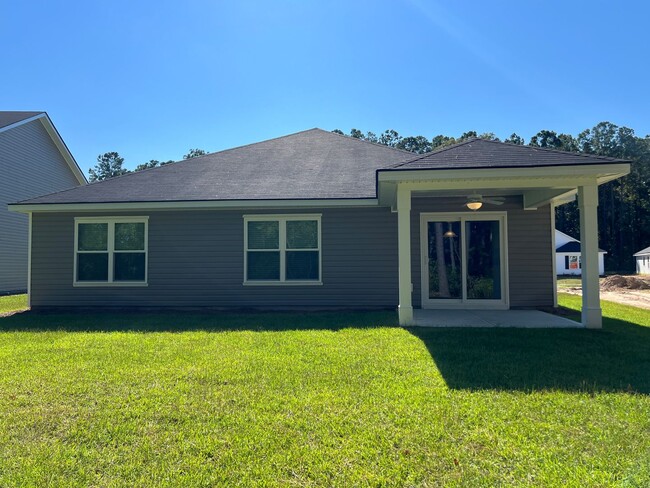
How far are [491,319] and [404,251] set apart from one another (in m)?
2.34

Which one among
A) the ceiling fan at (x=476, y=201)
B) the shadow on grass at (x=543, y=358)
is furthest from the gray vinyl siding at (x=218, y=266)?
the shadow on grass at (x=543, y=358)

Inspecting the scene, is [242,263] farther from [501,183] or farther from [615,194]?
[615,194]

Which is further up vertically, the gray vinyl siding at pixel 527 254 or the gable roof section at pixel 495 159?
the gable roof section at pixel 495 159

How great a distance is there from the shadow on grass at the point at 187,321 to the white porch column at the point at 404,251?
41 centimetres

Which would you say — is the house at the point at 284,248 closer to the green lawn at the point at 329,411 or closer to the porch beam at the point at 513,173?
the porch beam at the point at 513,173

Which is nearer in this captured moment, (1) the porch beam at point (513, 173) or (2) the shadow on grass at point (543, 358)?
(2) the shadow on grass at point (543, 358)

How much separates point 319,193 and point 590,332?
5.78 metres

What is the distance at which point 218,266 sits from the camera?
9.62m

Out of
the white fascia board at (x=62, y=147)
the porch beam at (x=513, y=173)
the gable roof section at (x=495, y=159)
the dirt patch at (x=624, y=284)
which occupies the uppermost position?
the white fascia board at (x=62, y=147)

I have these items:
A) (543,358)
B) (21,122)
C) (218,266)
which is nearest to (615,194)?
(218,266)

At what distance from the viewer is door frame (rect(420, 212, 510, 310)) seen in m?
9.26

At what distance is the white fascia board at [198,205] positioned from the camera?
8961mm

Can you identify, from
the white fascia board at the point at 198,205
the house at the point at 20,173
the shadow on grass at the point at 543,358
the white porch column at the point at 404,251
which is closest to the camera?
the shadow on grass at the point at 543,358

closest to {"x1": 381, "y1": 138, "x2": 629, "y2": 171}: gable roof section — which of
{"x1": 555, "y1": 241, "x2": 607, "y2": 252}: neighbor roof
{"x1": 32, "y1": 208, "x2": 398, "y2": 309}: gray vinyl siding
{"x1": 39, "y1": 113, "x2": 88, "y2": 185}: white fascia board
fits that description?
{"x1": 32, "y1": 208, "x2": 398, "y2": 309}: gray vinyl siding
